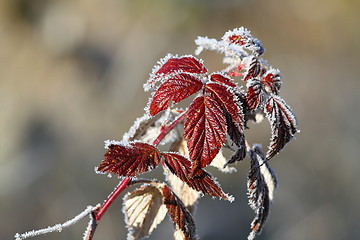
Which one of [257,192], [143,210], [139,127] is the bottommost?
[257,192]

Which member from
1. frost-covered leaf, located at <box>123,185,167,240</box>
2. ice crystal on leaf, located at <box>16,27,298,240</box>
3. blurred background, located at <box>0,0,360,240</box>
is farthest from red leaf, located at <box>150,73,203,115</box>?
blurred background, located at <box>0,0,360,240</box>

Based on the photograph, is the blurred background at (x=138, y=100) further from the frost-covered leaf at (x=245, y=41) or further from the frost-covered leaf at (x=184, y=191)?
the frost-covered leaf at (x=245, y=41)

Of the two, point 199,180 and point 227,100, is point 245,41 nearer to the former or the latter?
point 227,100

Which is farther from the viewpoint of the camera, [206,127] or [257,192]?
[257,192]

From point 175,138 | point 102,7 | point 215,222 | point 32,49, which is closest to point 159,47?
point 102,7


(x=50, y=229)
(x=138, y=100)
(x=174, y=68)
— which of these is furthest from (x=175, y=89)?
(x=138, y=100)

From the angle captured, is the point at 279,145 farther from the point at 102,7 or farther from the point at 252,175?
the point at 102,7
